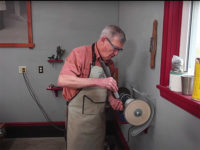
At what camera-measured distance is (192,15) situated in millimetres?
1053

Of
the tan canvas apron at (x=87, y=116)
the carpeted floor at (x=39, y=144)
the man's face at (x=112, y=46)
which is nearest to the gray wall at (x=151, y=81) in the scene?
the man's face at (x=112, y=46)

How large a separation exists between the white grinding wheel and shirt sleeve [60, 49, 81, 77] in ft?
1.57

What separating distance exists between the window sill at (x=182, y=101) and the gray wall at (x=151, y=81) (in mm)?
41

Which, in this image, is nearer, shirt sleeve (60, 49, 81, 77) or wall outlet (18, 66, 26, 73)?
shirt sleeve (60, 49, 81, 77)

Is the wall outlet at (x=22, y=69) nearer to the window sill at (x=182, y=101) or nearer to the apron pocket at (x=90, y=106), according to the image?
the apron pocket at (x=90, y=106)

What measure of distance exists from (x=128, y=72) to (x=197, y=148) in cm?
130

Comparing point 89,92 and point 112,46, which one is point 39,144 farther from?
point 112,46

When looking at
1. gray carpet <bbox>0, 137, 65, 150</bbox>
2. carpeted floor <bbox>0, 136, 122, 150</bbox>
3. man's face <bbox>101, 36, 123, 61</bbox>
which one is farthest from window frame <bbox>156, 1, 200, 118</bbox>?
gray carpet <bbox>0, 137, 65, 150</bbox>

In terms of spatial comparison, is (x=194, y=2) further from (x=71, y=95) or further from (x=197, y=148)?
(x=71, y=95)

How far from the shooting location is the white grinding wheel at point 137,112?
1117 millimetres

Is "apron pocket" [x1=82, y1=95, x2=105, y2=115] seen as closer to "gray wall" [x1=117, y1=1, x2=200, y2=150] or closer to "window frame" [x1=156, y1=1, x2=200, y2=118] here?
"gray wall" [x1=117, y1=1, x2=200, y2=150]

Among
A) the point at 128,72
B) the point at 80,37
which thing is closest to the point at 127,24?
the point at 128,72

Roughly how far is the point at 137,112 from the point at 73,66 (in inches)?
22.8

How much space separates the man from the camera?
1.32m
